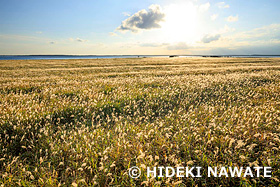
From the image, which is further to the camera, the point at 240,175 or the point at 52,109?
the point at 52,109

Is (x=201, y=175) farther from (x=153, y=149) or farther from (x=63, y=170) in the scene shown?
(x=63, y=170)

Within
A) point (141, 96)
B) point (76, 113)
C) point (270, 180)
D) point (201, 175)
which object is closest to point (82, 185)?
point (201, 175)

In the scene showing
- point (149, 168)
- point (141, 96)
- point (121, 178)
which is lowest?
point (121, 178)

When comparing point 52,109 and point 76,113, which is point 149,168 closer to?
point 76,113

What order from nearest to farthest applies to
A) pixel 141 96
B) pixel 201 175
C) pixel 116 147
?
pixel 201 175 → pixel 116 147 → pixel 141 96

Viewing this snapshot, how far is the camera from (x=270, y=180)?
9.00 feet

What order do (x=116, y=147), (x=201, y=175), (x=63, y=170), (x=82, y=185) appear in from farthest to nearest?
(x=116, y=147), (x=63, y=170), (x=201, y=175), (x=82, y=185)

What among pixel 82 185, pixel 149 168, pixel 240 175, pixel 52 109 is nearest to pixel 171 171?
pixel 149 168

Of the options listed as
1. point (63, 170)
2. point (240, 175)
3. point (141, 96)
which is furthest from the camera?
point (141, 96)

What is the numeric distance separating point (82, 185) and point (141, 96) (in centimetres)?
549

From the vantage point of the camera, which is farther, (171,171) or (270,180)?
(171,171)

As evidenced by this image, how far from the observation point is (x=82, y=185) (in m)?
2.53

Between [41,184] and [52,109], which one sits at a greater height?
[52,109]

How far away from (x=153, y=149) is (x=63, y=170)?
6.14 ft
